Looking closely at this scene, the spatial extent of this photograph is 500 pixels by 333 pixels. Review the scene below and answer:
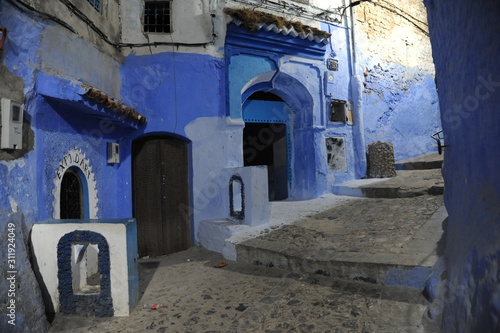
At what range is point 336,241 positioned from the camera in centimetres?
457

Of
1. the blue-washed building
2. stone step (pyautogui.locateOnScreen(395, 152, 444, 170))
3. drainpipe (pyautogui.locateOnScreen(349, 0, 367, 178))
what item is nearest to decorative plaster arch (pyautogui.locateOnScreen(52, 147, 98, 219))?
the blue-washed building

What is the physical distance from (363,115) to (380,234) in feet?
18.7

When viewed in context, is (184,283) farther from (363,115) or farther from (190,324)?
(363,115)

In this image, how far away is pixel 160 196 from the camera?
6547mm

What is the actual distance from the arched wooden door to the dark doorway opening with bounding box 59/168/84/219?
5.74 feet

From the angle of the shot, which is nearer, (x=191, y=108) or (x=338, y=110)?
(x=191, y=108)

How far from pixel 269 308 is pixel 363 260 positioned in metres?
1.24

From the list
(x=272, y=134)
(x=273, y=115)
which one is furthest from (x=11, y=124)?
(x=272, y=134)

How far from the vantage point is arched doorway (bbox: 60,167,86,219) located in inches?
168

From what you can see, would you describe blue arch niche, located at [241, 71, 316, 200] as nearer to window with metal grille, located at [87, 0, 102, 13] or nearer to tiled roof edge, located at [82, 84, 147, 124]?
tiled roof edge, located at [82, 84, 147, 124]

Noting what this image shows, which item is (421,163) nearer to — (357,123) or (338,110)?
(357,123)

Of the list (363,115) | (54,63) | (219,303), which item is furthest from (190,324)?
(363,115)

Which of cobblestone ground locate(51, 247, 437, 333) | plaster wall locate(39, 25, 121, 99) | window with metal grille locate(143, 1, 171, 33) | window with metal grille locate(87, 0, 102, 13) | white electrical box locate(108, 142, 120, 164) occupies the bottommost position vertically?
cobblestone ground locate(51, 247, 437, 333)

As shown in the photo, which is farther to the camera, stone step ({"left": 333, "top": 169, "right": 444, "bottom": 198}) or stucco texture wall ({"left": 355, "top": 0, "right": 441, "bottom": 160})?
stucco texture wall ({"left": 355, "top": 0, "right": 441, "bottom": 160})
